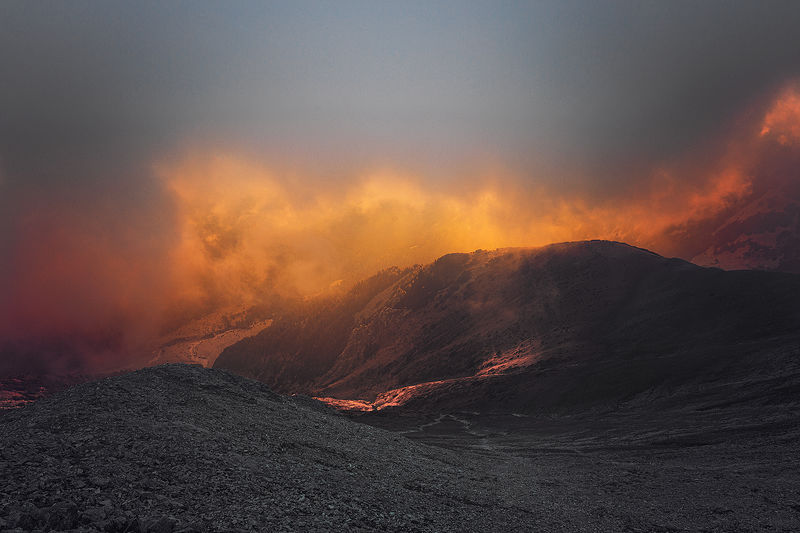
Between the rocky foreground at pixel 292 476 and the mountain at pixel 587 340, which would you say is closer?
the rocky foreground at pixel 292 476

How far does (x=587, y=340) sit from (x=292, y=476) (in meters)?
131

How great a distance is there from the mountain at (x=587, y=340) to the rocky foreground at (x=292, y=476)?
47.4m

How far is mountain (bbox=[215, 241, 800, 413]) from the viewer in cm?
9088

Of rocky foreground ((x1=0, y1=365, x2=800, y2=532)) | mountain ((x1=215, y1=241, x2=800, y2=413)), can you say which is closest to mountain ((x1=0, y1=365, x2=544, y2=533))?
rocky foreground ((x1=0, y1=365, x2=800, y2=532))

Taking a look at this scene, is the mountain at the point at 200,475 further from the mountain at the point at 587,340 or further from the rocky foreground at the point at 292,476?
the mountain at the point at 587,340

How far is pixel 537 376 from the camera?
11262cm

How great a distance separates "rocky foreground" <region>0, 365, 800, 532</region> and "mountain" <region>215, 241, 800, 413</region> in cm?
4744

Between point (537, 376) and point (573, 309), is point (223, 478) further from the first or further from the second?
point (573, 309)

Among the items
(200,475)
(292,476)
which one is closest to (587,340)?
(292,476)

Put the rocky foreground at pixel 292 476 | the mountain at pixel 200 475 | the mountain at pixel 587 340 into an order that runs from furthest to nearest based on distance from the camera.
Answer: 1. the mountain at pixel 587 340
2. the rocky foreground at pixel 292 476
3. the mountain at pixel 200 475

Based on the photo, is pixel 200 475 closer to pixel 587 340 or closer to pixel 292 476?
pixel 292 476

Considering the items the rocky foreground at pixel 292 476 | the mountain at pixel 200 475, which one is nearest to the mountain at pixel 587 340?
the rocky foreground at pixel 292 476

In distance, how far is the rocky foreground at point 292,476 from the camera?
1312 cm

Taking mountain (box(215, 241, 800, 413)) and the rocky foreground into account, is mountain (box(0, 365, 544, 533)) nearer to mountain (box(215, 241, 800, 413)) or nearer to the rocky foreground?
the rocky foreground
